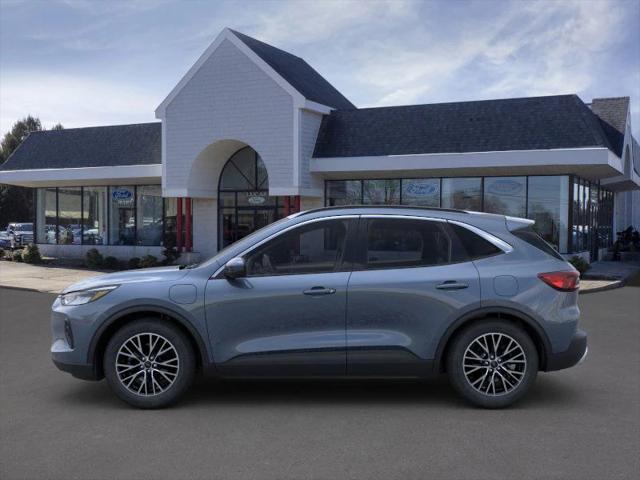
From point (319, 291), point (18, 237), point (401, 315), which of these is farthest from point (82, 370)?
point (18, 237)

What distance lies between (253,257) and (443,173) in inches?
682

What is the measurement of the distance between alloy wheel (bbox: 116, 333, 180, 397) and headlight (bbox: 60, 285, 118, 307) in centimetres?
48

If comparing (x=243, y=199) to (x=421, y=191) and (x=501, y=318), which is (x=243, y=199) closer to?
(x=421, y=191)

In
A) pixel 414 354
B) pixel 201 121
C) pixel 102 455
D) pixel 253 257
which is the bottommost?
pixel 102 455

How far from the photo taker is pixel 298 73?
2569cm

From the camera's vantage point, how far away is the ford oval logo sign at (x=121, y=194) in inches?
1091

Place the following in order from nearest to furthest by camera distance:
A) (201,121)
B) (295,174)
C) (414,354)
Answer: (414,354) < (295,174) < (201,121)

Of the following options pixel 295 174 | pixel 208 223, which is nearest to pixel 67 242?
pixel 208 223

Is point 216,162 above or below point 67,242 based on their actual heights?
above

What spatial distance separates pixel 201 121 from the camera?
2364 cm

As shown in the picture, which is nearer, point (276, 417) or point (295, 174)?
point (276, 417)

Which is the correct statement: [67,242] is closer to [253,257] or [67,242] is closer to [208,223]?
[208,223]

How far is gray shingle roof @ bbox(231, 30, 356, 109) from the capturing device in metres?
23.0

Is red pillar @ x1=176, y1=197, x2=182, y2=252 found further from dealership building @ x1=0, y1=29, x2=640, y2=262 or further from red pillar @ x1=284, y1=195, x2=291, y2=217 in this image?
red pillar @ x1=284, y1=195, x2=291, y2=217
